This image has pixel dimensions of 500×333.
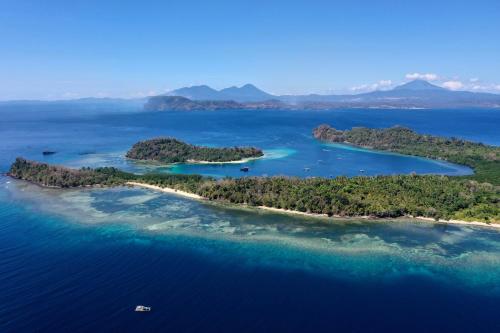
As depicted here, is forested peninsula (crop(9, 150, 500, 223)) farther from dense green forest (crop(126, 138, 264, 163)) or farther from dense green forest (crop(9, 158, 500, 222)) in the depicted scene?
dense green forest (crop(126, 138, 264, 163))

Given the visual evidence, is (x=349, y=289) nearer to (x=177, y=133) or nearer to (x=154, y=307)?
(x=154, y=307)

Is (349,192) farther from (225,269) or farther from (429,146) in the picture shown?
(429,146)

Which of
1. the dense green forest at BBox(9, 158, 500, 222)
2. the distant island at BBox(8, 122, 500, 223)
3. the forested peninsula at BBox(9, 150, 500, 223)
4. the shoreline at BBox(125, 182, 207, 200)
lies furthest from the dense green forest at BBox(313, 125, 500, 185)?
the shoreline at BBox(125, 182, 207, 200)

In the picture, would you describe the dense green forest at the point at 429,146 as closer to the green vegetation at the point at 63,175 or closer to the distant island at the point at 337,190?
the distant island at the point at 337,190

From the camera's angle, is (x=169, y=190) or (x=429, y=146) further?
(x=429, y=146)

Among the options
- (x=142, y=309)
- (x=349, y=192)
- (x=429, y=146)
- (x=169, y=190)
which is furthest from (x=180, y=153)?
(x=429, y=146)

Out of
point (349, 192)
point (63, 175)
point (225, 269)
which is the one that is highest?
point (63, 175)

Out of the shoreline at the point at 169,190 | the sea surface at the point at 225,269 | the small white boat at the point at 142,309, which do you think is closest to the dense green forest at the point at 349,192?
the shoreline at the point at 169,190

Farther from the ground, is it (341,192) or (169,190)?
(341,192)
